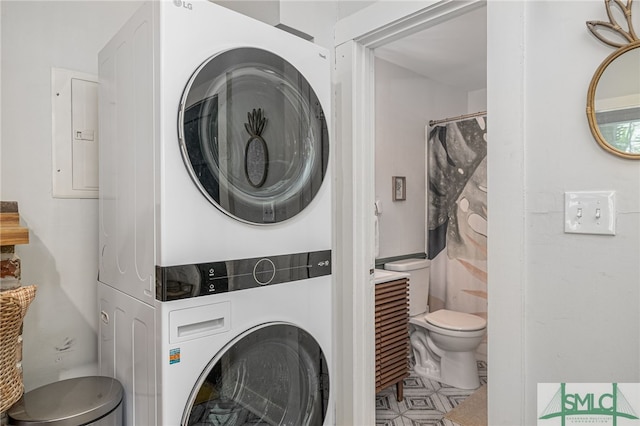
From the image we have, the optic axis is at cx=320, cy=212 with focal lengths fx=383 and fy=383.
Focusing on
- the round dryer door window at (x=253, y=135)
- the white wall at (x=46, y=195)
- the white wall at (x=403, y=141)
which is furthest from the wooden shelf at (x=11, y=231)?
the white wall at (x=403, y=141)

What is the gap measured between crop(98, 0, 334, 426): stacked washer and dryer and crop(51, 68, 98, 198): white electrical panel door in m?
0.18

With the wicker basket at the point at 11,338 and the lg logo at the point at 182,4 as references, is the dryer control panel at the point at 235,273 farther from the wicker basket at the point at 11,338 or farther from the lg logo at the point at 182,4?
the lg logo at the point at 182,4

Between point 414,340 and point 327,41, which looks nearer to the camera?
point 327,41

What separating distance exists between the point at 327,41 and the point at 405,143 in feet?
5.11

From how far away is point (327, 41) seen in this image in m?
1.86

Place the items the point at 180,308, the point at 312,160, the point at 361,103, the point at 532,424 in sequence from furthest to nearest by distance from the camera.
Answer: the point at 361,103 < the point at 312,160 < the point at 532,424 < the point at 180,308

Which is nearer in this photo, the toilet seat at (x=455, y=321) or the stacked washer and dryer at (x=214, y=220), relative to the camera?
the stacked washer and dryer at (x=214, y=220)

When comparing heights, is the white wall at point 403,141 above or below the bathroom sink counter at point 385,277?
above

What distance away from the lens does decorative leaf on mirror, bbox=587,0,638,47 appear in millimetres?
1038

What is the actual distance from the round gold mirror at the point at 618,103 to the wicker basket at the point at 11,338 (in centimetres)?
164

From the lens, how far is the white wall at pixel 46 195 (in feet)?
4.65

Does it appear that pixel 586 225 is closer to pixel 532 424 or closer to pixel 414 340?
pixel 532 424

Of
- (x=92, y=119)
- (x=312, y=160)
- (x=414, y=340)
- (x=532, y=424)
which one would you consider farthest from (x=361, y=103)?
(x=414, y=340)

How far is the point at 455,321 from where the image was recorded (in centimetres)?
274
